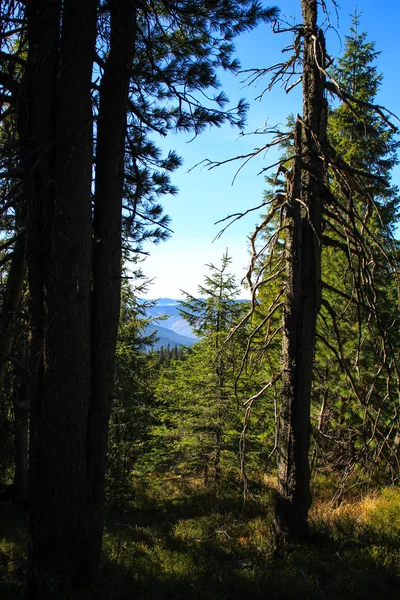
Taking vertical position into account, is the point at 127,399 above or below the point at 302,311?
below

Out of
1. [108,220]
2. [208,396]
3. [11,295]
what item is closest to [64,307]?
[108,220]

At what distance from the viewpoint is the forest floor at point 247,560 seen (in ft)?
12.2

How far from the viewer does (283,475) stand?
4.71 meters

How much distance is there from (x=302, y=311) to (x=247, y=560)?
3.08 m

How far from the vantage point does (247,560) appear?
193 inches

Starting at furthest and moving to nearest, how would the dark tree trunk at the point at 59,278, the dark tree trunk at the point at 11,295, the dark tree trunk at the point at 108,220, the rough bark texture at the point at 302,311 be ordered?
the rough bark texture at the point at 302,311, the dark tree trunk at the point at 11,295, the dark tree trunk at the point at 108,220, the dark tree trunk at the point at 59,278

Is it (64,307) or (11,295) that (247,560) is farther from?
(11,295)

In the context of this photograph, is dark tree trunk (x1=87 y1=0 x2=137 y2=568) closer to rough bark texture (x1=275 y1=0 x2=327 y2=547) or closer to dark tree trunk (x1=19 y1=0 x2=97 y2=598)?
dark tree trunk (x1=19 y1=0 x2=97 y2=598)

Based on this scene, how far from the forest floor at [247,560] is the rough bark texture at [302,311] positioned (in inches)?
21.0

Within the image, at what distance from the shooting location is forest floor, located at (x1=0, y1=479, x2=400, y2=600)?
3.72 metres

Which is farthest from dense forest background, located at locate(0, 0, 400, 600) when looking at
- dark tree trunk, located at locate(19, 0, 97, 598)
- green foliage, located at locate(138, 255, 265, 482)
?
green foliage, located at locate(138, 255, 265, 482)

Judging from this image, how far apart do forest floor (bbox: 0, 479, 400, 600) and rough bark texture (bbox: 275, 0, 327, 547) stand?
1.75ft

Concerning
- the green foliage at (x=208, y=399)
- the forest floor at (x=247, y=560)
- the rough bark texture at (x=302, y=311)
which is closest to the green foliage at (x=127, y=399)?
the green foliage at (x=208, y=399)

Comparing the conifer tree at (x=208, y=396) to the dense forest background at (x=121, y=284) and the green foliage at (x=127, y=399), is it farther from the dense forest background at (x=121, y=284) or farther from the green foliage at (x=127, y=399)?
the dense forest background at (x=121, y=284)
